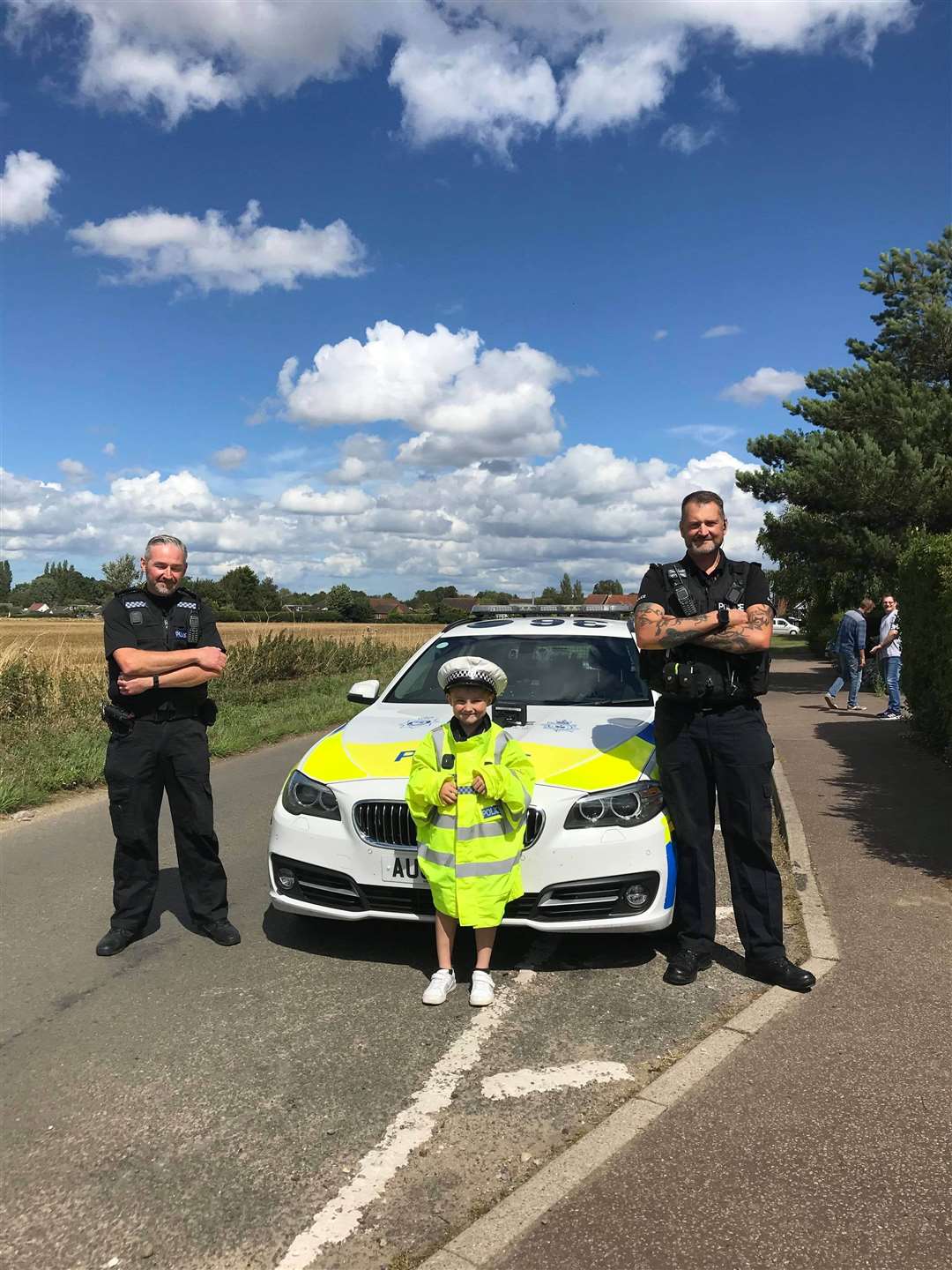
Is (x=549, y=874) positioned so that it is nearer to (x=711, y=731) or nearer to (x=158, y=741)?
(x=711, y=731)

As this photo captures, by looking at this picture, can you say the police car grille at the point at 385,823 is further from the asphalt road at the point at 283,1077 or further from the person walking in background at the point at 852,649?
the person walking in background at the point at 852,649

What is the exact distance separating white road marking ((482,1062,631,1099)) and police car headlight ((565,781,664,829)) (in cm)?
104

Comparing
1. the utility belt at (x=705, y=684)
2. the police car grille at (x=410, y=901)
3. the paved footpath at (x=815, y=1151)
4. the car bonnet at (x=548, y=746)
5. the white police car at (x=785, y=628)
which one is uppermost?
the utility belt at (x=705, y=684)

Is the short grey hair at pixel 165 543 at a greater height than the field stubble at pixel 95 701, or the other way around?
the short grey hair at pixel 165 543

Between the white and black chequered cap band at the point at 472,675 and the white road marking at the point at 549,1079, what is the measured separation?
1493mm

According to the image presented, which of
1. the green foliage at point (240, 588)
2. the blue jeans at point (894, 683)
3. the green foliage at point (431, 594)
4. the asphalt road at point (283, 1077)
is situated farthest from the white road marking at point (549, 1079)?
the green foliage at point (431, 594)

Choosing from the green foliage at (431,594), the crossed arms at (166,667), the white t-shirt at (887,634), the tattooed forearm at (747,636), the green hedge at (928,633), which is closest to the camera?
the tattooed forearm at (747,636)

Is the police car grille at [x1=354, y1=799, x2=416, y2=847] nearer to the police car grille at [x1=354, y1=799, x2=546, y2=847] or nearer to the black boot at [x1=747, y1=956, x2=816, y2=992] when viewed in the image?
the police car grille at [x1=354, y1=799, x2=546, y2=847]

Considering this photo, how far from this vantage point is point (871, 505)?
68.3 ft

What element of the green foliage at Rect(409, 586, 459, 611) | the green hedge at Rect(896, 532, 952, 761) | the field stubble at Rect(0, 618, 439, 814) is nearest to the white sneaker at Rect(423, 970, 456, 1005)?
the field stubble at Rect(0, 618, 439, 814)

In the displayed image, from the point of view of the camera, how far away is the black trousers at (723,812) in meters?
4.18

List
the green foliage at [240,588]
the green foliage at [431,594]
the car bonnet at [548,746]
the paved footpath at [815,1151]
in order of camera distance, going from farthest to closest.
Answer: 1. the green foliage at [431,594]
2. the green foliage at [240,588]
3. the car bonnet at [548,746]
4. the paved footpath at [815,1151]

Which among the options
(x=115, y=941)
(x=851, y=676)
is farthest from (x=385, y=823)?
(x=851, y=676)

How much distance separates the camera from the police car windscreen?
5660 millimetres
